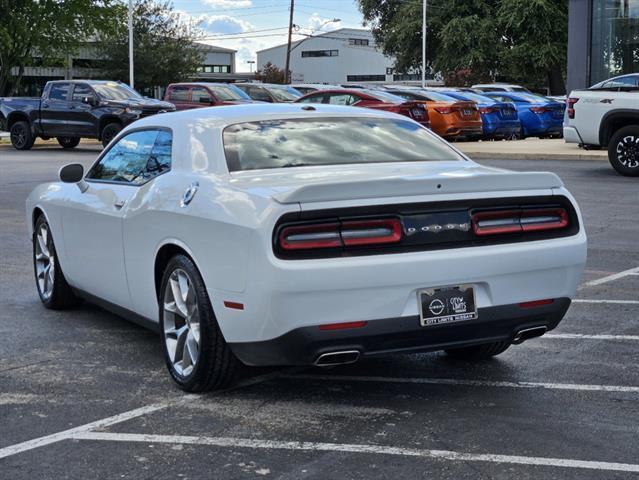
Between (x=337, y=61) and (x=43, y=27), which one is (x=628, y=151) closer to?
(x=43, y=27)

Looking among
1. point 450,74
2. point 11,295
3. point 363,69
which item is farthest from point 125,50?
point 11,295

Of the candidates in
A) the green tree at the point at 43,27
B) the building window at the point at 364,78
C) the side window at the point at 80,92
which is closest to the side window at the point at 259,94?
the side window at the point at 80,92

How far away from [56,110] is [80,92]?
0.92 m

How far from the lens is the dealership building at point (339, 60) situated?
112 meters

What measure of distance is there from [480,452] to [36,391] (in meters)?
2.49

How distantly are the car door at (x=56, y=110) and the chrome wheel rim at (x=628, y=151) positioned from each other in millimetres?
14725

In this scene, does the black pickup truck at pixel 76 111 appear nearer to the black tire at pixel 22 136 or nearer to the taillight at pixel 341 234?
the black tire at pixel 22 136

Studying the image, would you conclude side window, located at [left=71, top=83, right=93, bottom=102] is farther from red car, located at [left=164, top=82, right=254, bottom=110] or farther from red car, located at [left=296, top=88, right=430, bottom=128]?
red car, located at [left=296, top=88, right=430, bottom=128]

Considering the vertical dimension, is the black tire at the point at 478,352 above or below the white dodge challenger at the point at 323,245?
below

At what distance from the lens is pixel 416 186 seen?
5113 mm

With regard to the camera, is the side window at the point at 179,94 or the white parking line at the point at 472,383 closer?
the white parking line at the point at 472,383

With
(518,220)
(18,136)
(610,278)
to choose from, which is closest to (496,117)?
(18,136)

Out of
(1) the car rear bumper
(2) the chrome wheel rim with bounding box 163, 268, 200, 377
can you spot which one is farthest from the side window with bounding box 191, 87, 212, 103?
(1) the car rear bumper

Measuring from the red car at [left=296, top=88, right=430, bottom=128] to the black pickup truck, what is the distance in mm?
4393
